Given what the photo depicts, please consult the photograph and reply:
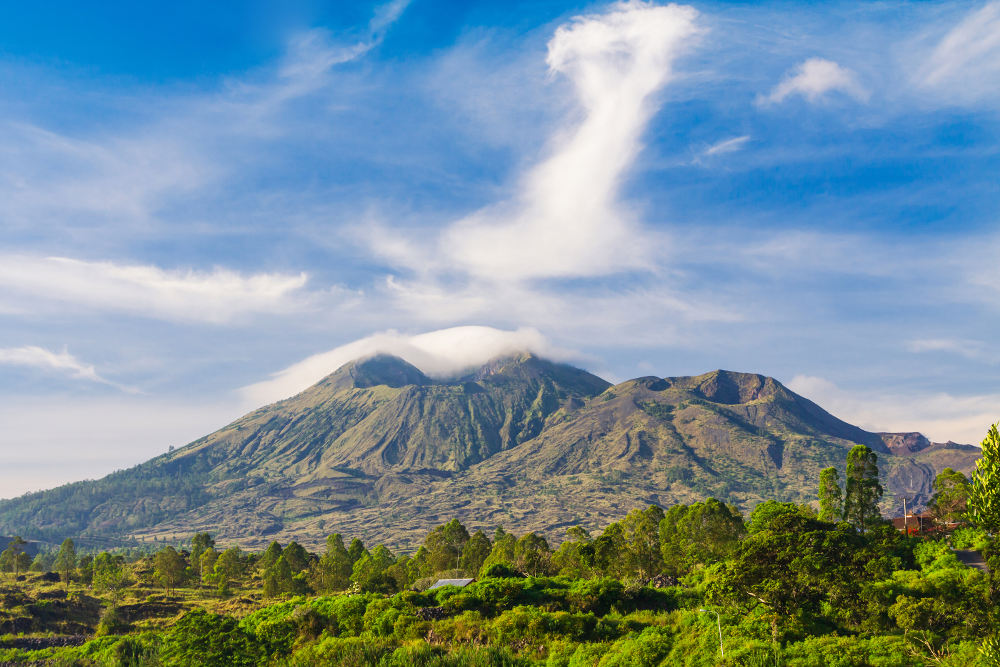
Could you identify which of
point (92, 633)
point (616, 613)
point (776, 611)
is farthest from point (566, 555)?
point (92, 633)

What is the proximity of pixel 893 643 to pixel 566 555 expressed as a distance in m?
57.2

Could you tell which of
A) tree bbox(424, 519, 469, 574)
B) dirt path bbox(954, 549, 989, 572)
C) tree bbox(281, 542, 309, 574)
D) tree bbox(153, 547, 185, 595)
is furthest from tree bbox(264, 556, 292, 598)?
dirt path bbox(954, 549, 989, 572)

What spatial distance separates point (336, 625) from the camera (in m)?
52.4

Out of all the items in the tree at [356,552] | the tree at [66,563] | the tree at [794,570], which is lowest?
the tree at [66,563]

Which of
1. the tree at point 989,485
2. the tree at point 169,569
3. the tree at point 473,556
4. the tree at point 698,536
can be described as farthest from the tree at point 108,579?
the tree at point 989,485

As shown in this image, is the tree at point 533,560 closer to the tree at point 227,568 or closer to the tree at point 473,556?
the tree at point 473,556

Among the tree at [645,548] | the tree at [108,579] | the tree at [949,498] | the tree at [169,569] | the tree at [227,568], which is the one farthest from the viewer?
the tree at [169,569]

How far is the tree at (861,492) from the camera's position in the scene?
79.9m

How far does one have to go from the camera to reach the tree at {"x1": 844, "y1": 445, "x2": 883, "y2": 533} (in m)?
79.9

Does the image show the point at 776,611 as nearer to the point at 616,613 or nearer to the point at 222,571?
the point at 616,613

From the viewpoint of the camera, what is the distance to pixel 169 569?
373ft

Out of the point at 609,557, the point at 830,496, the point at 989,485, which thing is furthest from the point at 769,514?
the point at 989,485

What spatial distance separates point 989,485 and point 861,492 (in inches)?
2592

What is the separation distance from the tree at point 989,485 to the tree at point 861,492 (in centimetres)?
6332
